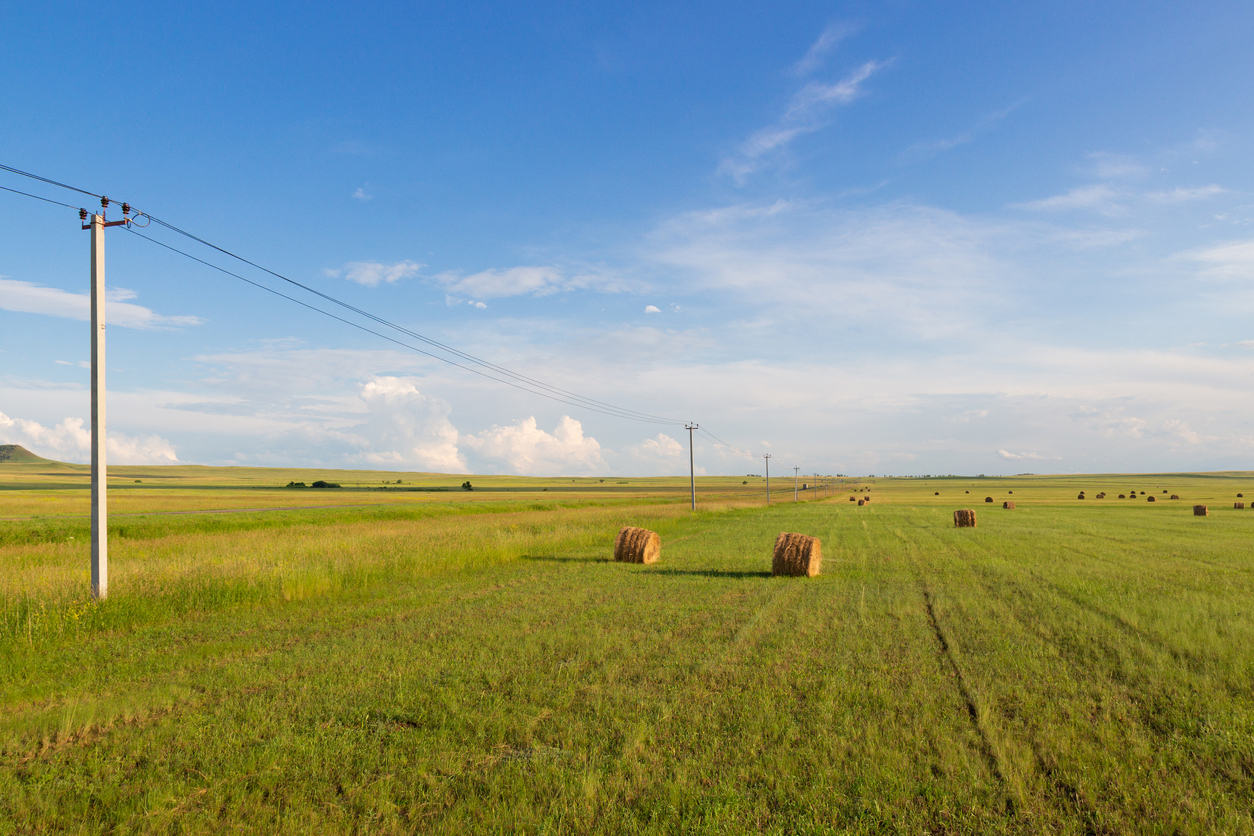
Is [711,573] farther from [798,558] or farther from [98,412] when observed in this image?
[98,412]

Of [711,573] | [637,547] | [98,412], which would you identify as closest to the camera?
[98,412]

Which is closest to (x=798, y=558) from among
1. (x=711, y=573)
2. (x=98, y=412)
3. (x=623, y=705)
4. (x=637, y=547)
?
(x=711, y=573)

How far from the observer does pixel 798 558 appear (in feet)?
64.3

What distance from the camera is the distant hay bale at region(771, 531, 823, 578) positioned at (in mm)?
19500

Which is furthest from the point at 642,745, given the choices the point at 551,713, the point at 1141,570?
the point at 1141,570

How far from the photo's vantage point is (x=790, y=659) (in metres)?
10.3

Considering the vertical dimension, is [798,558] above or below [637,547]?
above

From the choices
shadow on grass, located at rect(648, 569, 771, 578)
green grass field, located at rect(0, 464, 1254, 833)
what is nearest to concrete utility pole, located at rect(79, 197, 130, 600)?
green grass field, located at rect(0, 464, 1254, 833)

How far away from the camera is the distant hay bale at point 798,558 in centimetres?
1950

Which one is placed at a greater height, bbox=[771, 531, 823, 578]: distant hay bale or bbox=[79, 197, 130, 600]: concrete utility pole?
bbox=[79, 197, 130, 600]: concrete utility pole

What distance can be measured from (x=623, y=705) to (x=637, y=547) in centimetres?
1525

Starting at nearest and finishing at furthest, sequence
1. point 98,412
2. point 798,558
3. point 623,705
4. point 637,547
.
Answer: point 623,705 → point 98,412 → point 798,558 → point 637,547

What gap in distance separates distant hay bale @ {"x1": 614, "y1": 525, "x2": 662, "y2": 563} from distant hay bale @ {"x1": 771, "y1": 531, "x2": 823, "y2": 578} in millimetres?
4969

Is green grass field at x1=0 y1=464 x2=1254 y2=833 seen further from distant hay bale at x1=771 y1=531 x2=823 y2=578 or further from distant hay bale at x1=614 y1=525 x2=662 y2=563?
distant hay bale at x1=614 y1=525 x2=662 y2=563
